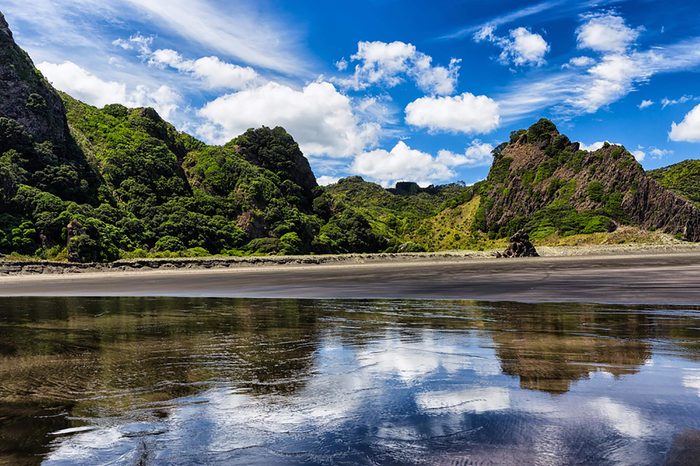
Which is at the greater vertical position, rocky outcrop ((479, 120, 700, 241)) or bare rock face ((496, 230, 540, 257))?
rocky outcrop ((479, 120, 700, 241))

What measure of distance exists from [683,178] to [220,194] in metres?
148

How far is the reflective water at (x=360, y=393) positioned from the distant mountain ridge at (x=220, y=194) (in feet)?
153

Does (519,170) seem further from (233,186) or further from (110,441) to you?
(110,441)

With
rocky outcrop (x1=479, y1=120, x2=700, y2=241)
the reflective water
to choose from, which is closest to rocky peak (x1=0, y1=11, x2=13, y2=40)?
the reflective water

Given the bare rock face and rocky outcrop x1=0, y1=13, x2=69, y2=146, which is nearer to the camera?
rocky outcrop x1=0, y1=13, x2=69, y2=146

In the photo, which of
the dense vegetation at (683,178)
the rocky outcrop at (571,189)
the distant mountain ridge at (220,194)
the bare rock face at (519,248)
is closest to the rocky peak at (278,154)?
the distant mountain ridge at (220,194)

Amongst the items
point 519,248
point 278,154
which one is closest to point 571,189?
point 519,248

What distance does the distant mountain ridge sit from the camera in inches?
2345

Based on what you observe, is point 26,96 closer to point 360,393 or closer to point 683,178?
point 360,393

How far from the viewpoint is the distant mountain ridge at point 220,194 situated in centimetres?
5956

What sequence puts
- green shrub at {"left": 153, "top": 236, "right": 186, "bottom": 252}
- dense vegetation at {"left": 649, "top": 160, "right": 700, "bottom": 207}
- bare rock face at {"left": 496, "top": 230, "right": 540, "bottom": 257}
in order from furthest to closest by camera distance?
dense vegetation at {"left": 649, "top": 160, "right": 700, "bottom": 207}, bare rock face at {"left": 496, "top": 230, "right": 540, "bottom": 257}, green shrub at {"left": 153, "top": 236, "right": 186, "bottom": 252}

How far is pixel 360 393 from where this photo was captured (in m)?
6.05

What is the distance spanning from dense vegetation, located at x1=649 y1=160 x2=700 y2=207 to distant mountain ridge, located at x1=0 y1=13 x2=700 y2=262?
123 inches

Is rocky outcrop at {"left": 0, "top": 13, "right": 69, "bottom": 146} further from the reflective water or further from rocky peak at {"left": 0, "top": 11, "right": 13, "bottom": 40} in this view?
the reflective water
